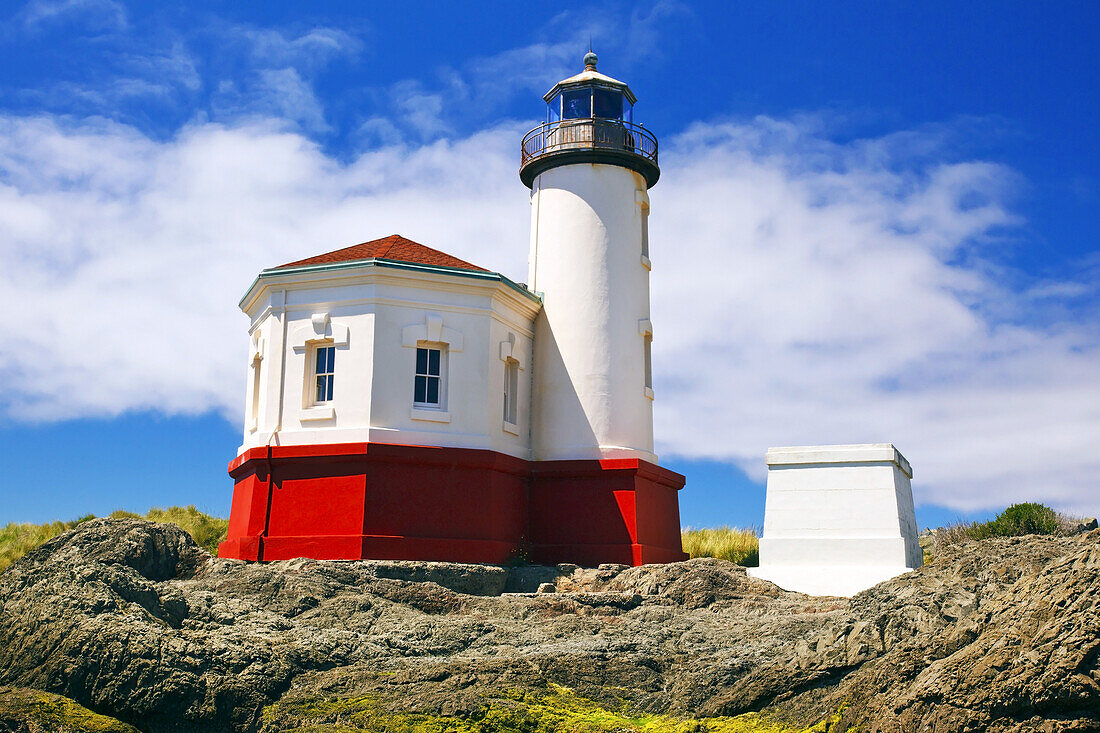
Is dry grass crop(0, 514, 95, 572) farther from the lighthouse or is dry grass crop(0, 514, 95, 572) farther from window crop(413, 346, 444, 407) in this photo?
window crop(413, 346, 444, 407)

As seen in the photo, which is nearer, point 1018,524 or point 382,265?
point 382,265

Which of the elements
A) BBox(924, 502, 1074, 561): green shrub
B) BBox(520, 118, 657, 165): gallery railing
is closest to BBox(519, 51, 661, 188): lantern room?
BBox(520, 118, 657, 165): gallery railing

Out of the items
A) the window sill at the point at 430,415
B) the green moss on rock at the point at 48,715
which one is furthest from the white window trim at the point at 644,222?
the green moss on rock at the point at 48,715

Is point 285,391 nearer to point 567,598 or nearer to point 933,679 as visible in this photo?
point 567,598

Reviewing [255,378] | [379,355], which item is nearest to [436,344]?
[379,355]

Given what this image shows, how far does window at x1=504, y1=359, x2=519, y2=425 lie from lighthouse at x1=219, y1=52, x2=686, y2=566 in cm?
3

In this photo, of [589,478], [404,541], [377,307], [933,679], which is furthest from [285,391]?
[933,679]

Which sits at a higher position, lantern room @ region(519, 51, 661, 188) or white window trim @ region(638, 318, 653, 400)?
lantern room @ region(519, 51, 661, 188)

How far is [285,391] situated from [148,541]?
3567mm

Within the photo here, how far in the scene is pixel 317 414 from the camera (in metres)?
16.6

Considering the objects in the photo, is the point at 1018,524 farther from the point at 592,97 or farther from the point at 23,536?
the point at 23,536

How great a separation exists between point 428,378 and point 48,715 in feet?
29.2

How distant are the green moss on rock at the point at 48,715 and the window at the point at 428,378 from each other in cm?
826

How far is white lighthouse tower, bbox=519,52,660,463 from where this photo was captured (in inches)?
741
